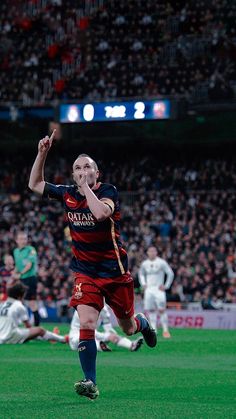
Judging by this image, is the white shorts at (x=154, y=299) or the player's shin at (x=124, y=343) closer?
the player's shin at (x=124, y=343)

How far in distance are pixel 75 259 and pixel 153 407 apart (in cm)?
179

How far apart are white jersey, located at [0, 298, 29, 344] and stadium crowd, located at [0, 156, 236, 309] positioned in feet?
37.8

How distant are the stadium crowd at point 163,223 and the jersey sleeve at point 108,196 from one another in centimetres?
1890

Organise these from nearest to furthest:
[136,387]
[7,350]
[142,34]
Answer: [136,387] → [7,350] → [142,34]

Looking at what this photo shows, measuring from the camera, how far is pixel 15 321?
16.8 metres

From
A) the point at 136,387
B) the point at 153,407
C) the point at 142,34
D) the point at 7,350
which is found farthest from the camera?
the point at 142,34

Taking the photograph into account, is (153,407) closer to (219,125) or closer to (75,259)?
(75,259)

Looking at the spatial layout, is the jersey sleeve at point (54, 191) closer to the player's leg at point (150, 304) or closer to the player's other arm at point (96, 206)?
Answer: the player's other arm at point (96, 206)

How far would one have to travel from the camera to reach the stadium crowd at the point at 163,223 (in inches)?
1147

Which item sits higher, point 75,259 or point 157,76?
point 157,76

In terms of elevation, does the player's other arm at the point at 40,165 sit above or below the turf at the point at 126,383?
above

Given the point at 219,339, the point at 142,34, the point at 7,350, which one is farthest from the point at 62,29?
the point at 7,350

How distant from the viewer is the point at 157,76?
33.3 metres

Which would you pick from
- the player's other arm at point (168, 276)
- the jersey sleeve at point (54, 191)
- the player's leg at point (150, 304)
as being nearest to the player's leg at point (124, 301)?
the jersey sleeve at point (54, 191)
